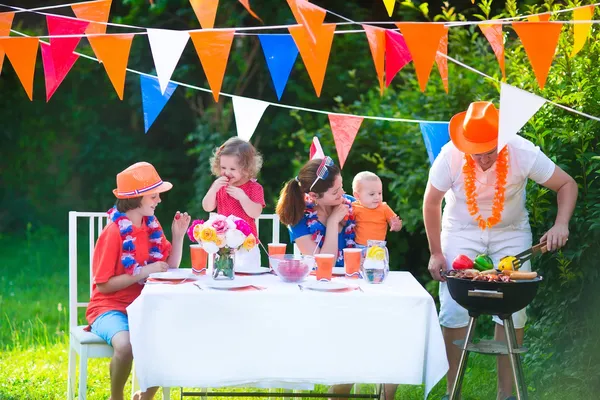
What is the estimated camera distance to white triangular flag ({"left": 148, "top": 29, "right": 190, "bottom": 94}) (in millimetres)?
3797

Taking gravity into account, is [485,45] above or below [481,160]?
above

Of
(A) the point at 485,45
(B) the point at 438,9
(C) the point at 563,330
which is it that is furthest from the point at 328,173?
(B) the point at 438,9

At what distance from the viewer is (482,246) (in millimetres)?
4039

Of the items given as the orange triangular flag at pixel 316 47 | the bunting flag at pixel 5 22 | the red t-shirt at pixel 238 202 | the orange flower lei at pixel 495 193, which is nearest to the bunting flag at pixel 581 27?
the orange flower lei at pixel 495 193

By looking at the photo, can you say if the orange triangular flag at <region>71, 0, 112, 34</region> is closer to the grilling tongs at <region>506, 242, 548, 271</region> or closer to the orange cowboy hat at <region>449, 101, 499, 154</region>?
the orange cowboy hat at <region>449, 101, 499, 154</region>

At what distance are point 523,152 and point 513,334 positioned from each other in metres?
0.85

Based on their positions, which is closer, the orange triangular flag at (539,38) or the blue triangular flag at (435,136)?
the orange triangular flag at (539,38)

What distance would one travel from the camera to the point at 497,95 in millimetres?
5312

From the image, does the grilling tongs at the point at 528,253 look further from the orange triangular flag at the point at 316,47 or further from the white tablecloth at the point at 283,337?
the orange triangular flag at the point at 316,47

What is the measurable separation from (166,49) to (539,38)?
1.58m

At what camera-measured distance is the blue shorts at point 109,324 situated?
363cm

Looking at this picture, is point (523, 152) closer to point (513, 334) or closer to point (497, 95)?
point (513, 334)

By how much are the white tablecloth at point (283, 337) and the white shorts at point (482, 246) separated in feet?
2.28

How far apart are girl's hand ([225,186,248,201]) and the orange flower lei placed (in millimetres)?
1014
